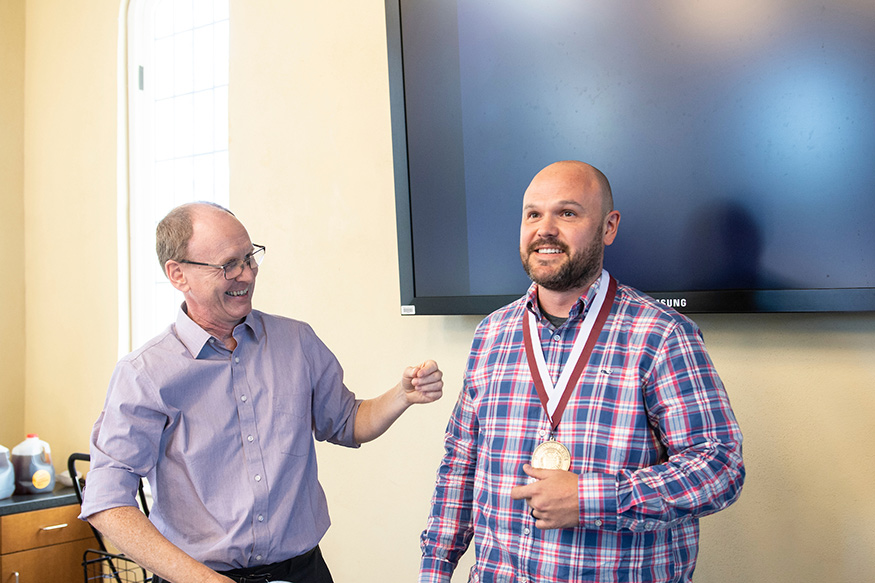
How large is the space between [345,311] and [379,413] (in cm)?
96

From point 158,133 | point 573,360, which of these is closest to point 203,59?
point 158,133

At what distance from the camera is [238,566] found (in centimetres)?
180

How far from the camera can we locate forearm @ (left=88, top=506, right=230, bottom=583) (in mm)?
1611

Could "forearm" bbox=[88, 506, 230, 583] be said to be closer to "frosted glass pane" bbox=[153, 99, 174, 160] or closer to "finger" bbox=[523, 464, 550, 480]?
"finger" bbox=[523, 464, 550, 480]

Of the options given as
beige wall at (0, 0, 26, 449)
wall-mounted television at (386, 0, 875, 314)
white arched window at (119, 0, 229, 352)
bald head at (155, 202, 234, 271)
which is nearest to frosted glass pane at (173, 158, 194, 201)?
white arched window at (119, 0, 229, 352)

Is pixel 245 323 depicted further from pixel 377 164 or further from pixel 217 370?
pixel 377 164

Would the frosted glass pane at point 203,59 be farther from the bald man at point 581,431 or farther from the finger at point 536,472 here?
the finger at point 536,472

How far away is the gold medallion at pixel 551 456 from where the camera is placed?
1557mm

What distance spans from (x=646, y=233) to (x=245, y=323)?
1080 millimetres

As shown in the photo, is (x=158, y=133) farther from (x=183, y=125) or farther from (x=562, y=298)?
(x=562, y=298)

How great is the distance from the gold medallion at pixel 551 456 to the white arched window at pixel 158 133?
2856 mm

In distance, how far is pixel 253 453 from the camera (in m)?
1.85

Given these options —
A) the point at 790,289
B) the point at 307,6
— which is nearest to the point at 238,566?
the point at 790,289

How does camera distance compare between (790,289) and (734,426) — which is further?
(790,289)
